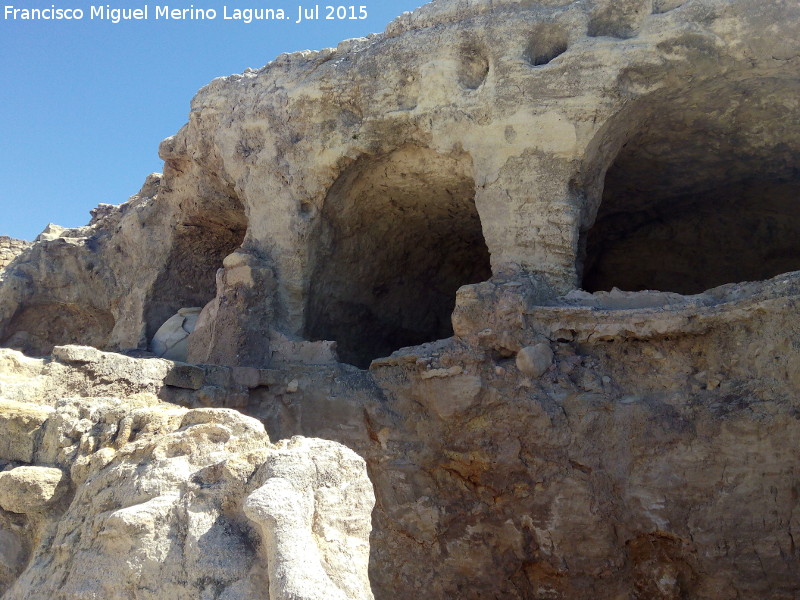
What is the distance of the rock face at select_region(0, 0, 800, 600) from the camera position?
148 inches

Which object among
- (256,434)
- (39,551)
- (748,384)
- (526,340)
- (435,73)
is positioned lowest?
(39,551)

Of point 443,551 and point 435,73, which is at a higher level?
point 435,73

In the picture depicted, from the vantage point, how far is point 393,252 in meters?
7.74

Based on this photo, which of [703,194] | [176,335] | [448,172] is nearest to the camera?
[448,172]

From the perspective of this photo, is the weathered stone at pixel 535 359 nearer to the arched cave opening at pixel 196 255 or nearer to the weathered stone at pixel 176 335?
the weathered stone at pixel 176 335

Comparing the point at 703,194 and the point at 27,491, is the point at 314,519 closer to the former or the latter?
the point at 27,491

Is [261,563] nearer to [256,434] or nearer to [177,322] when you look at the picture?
[256,434]

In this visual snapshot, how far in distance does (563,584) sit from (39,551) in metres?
3.34

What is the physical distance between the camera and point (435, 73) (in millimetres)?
6328

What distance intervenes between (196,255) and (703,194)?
4.97 metres

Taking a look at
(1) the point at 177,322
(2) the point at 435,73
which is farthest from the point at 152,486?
(1) the point at 177,322

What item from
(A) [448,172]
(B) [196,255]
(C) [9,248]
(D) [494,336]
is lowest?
(D) [494,336]

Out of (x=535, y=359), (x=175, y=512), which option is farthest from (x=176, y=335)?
(x=175, y=512)

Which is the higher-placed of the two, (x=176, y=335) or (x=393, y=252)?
(x=393, y=252)
